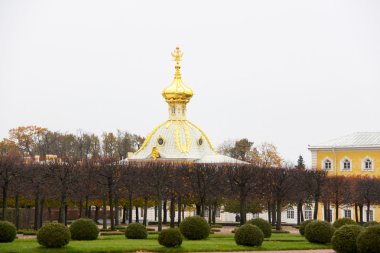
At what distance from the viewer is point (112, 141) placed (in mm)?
116812

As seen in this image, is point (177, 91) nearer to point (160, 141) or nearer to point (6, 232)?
point (160, 141)

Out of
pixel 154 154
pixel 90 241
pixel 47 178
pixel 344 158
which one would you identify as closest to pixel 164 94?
pixel 154 154

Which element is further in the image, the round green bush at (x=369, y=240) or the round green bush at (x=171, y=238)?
the round green bush at (x=171, y=238)

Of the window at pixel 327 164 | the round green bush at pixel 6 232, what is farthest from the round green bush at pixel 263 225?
the window at pixel 327 164

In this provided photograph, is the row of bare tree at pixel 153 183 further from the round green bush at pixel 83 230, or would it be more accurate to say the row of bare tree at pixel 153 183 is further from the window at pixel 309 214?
the window at pixel 309 214

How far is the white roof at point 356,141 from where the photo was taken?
7984 cm

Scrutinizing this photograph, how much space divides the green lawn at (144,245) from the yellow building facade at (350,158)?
3553 cm

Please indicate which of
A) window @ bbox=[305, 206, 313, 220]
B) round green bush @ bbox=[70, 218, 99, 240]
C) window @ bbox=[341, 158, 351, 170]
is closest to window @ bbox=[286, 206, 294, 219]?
window @ bbox=[305, 206, 313, 220]

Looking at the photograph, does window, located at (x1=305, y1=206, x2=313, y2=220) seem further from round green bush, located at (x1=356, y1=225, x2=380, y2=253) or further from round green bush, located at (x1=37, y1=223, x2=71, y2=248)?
round green bush, located at (x1=356, y1=225, x2=380, y2=253)

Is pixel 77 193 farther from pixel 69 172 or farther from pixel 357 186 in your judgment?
pixel 357 186

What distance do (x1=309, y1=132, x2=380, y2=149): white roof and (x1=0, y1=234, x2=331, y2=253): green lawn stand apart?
120 feet

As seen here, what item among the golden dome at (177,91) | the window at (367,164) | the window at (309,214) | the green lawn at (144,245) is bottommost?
the green lawn at (144,245)

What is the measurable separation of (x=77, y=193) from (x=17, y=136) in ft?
167

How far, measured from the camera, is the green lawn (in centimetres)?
3619
